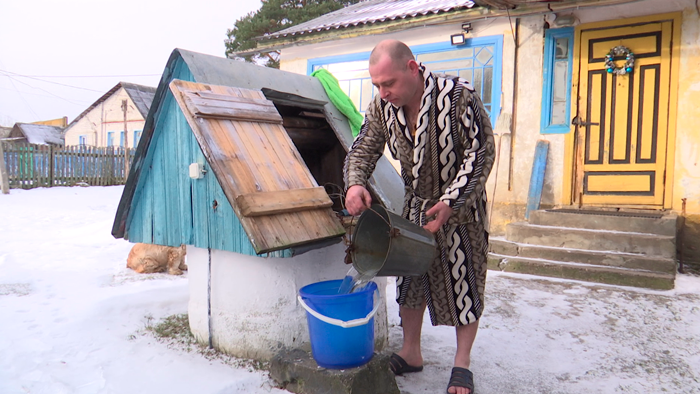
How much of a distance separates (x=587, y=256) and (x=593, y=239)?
31 cm

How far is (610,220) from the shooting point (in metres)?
6.54

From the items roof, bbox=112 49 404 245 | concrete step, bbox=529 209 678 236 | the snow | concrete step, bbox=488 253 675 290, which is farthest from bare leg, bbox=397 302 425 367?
concrete step, bbox=529 209 678 236

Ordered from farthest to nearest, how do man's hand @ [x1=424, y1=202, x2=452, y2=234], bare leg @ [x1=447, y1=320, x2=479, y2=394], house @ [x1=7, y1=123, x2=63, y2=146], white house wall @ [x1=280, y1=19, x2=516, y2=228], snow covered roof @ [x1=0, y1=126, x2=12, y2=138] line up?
snow covered roof @ [x1=0, y1=126, x2=12, y2=138] → house @ [x1=7, y1=123, x2=63, y2=146] → white house wall @ [x1=280, y1=19, x2=516, y2=228] → bare leg @ [x1=447, y1=320, x2=479, y2=394] → man's hand @ [x1=424, y1=202, x2=452, y2=234]

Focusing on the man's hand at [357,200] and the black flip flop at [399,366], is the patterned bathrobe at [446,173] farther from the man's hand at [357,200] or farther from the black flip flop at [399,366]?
the black flip flop at [399,366]

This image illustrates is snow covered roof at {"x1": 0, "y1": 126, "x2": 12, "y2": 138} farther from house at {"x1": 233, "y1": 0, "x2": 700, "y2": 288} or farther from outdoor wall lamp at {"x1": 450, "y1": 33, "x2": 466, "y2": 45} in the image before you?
outdoor wall lamp at {"x1": 450, "y1": 33, "x2": 466, "y2": 45}

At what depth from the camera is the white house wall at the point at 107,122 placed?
27062 millimetres

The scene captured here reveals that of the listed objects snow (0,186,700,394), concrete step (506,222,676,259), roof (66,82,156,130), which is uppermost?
roof (66,82,156,130)

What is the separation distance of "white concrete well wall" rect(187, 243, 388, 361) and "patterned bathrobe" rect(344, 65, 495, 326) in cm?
64

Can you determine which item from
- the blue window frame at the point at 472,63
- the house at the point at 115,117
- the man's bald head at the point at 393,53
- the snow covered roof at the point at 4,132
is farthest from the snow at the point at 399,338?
the snow covered roof at the point at 4,132

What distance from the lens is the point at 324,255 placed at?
11.3 feet

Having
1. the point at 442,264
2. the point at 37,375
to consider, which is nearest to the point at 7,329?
the point at 37,375

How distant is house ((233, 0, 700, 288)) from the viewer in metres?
6.64

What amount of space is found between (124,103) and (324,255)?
24.7 metres

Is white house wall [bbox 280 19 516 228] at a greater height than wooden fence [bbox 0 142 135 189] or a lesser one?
greater
